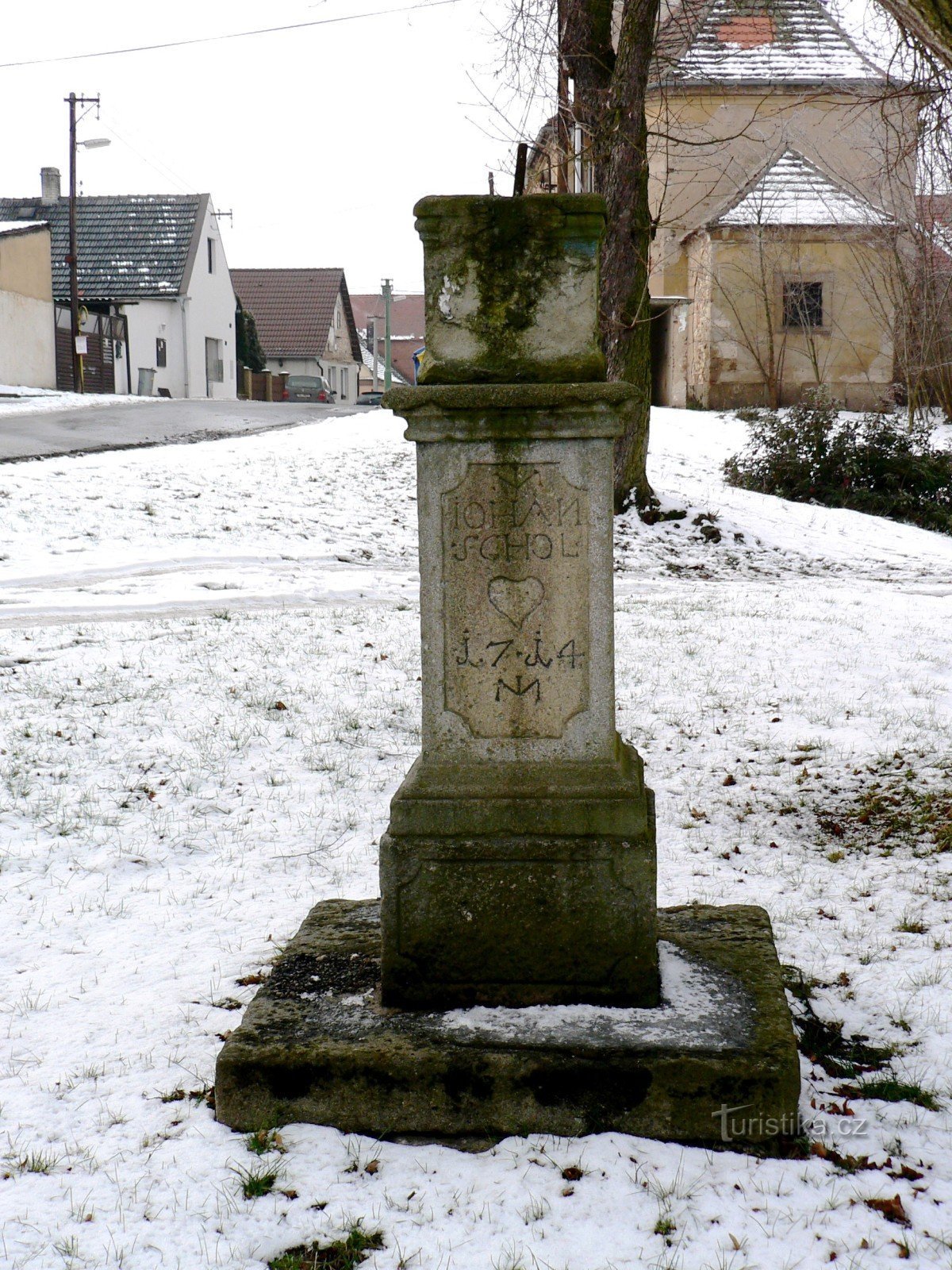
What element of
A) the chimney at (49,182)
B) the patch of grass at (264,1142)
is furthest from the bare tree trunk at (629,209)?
the chimney at (49,182)

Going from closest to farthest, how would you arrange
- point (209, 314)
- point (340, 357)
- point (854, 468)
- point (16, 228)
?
point (854, 468)
point (16, 228)
point (209, 314)
point (340, 357)

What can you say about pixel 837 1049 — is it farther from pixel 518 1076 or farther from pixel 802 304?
pixel 802 304

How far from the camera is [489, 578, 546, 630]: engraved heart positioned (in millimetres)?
3340

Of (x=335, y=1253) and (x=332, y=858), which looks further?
(x=332, y=858)

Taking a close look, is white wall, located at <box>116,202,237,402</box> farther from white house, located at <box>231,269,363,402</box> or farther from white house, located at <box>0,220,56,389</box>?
white house, located at <box>231,269,363,402</box>

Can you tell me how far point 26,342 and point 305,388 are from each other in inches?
675

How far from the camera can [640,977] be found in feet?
10.9

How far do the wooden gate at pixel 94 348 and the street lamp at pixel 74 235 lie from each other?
0.24 metres

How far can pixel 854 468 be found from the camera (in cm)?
1602

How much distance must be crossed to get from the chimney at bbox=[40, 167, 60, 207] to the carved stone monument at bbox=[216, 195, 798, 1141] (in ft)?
147

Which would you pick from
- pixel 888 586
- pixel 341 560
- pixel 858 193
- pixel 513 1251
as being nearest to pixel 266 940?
pixel 513 1251

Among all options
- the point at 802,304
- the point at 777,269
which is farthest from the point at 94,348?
the point at 802,304

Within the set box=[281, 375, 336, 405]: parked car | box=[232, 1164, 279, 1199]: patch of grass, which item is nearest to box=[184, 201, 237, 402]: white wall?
box=[281, 375, 336, 405]: parked car

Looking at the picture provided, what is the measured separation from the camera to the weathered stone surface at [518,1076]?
2.95 metres
